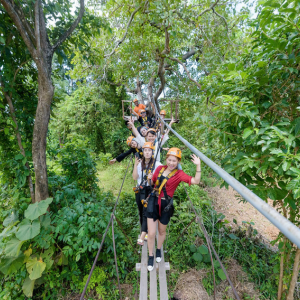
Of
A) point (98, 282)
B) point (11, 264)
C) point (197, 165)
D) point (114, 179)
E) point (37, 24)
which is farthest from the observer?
point (114, 179)

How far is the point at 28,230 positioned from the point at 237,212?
4262 millimetres

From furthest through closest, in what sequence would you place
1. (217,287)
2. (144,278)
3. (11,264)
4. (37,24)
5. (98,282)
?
(217,287) < (98,282) < (11,264) < (37,24) < (144,278)

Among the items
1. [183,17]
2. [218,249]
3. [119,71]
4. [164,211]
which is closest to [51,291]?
[164,211]

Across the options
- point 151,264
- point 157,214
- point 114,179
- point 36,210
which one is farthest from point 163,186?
point 114,179

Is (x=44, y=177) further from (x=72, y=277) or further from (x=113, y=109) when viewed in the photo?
(x=113, y=109)

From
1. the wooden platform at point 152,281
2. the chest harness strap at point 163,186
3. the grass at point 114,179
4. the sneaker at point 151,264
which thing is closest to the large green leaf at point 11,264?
the wooden platform at point 152,281

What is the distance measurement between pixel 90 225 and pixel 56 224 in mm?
418

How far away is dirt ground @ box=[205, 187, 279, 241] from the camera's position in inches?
159

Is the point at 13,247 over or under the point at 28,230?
under

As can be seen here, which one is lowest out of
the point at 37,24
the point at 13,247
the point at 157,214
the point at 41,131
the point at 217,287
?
the point at 217,287

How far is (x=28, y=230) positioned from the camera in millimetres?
1800

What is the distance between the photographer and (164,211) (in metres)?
1.61

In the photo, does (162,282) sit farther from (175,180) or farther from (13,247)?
(13,247)

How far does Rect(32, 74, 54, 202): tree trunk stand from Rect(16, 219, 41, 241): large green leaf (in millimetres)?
312
